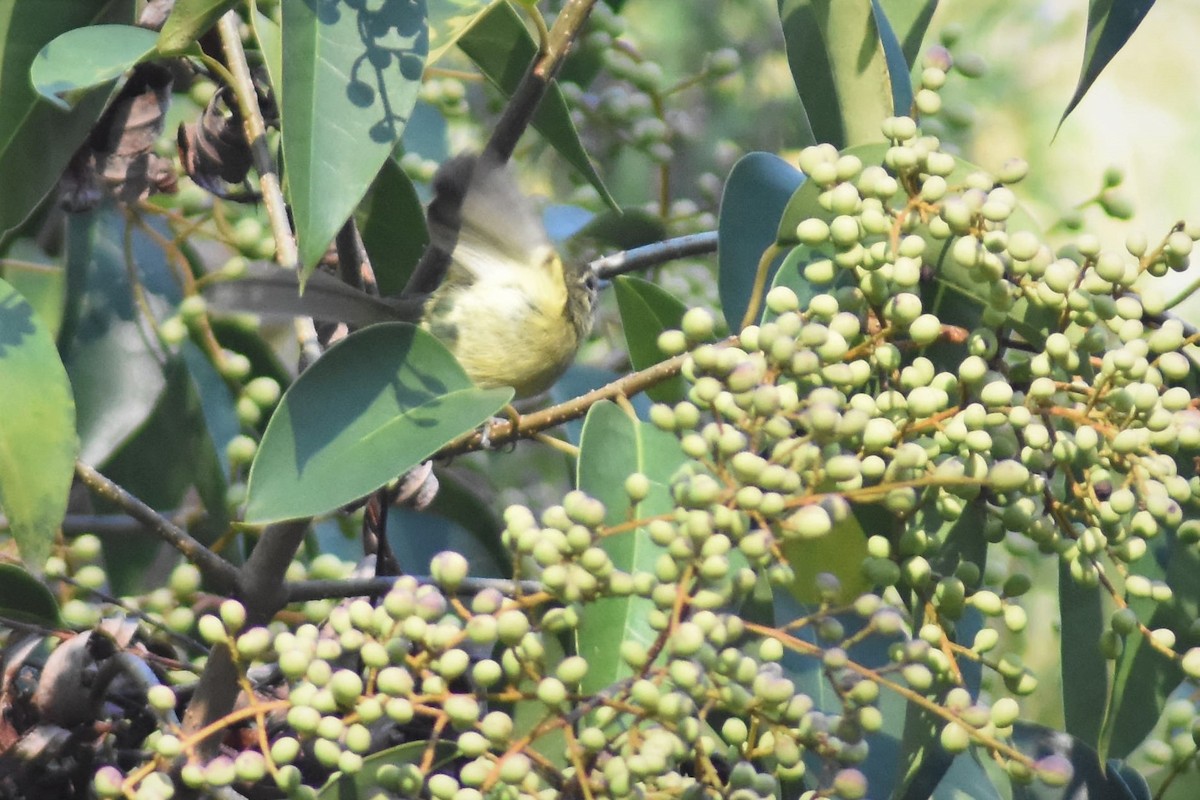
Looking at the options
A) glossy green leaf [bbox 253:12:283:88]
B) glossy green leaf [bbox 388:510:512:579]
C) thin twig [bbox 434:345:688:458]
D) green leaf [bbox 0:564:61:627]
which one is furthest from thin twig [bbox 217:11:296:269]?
glossy green leaf [bbox 388:510:512:579]

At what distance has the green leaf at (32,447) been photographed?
48.5 inches

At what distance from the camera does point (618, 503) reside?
1.17 metres

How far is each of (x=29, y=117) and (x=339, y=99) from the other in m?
0.47

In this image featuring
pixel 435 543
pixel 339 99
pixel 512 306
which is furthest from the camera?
pixel 435 543

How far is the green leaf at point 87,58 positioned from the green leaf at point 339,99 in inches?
6.3

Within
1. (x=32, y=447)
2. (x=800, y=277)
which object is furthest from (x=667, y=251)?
(x=32, y=447)

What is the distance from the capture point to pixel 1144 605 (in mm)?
1242

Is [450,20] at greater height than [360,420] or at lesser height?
greater

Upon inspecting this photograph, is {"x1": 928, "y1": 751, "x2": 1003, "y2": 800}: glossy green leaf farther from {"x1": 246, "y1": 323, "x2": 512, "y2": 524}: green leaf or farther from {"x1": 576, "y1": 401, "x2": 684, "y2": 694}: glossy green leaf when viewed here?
{"x1": 246, "y1": 323, "x2": 512, "y2": 524}: green leaf

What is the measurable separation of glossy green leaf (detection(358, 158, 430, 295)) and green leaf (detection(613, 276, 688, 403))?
0.27 meters

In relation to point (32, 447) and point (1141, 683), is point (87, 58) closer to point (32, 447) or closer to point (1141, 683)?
point (32, 447)

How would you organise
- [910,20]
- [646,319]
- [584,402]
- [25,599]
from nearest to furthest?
[584,402] < [25,599] < [646,319] < [910,20]

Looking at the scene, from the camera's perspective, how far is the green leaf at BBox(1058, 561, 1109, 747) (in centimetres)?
126

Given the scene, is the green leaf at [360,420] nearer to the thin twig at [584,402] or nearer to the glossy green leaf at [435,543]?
the thin twig at [584,402]
